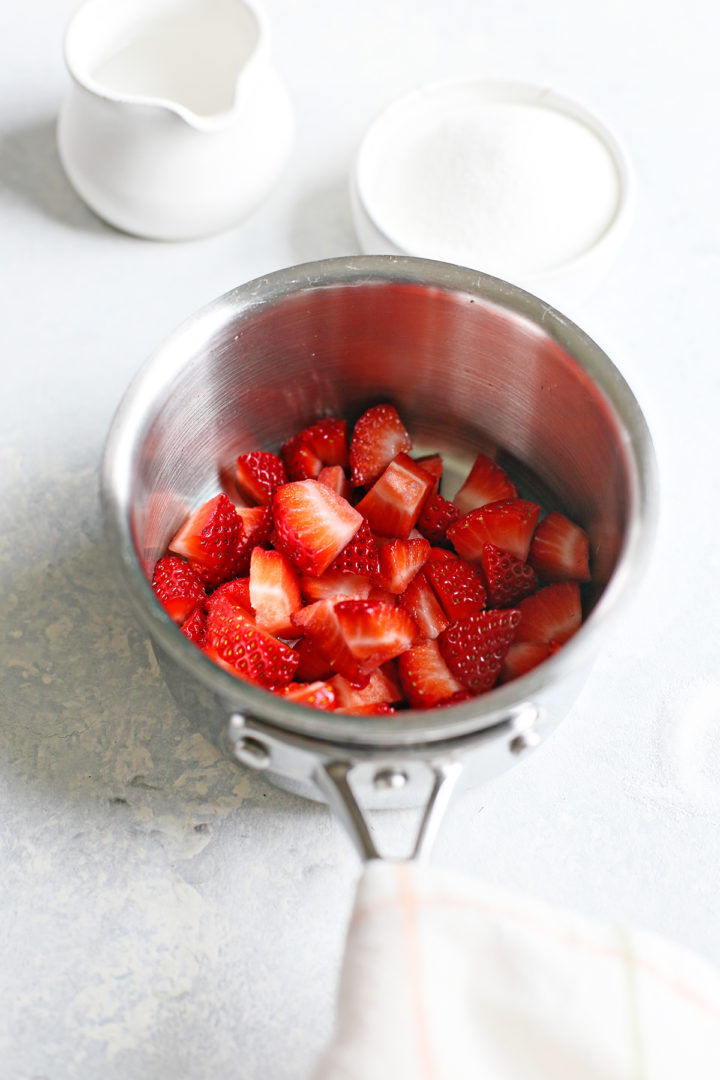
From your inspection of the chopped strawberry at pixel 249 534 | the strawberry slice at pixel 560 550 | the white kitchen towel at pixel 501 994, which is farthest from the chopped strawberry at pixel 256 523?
the white kitchen towel at pixel 501 994

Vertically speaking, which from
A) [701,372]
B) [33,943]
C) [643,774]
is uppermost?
[701,372]

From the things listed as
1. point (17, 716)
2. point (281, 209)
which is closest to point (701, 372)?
point (281, 209)

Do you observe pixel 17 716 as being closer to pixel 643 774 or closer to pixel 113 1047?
pixel 113 1047

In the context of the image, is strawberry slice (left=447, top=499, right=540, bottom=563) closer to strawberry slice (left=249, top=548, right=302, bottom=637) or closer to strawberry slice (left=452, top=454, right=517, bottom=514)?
strawberry slice (left=452, top=454, right=517, bottom=514)

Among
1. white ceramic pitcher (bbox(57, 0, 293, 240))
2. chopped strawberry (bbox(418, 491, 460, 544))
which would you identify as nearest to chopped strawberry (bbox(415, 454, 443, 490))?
chopped strawberry (bbox(418, 491, 460, 544))

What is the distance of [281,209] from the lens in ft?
3.57

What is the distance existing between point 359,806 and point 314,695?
0.10m

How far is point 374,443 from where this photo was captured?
894 millimetres

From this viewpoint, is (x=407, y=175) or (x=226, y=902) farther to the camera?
Answer: (x=407, y=175)

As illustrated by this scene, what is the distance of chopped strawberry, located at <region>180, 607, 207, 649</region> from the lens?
0.80m

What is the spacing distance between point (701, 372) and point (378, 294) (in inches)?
15.3

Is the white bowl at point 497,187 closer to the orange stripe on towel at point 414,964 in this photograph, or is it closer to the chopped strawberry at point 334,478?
the chopped strawberry at point 334,478

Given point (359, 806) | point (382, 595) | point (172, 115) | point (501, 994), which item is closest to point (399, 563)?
point (382, 595)

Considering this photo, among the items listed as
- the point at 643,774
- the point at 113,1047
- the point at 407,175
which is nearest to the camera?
the point at 113,1047
